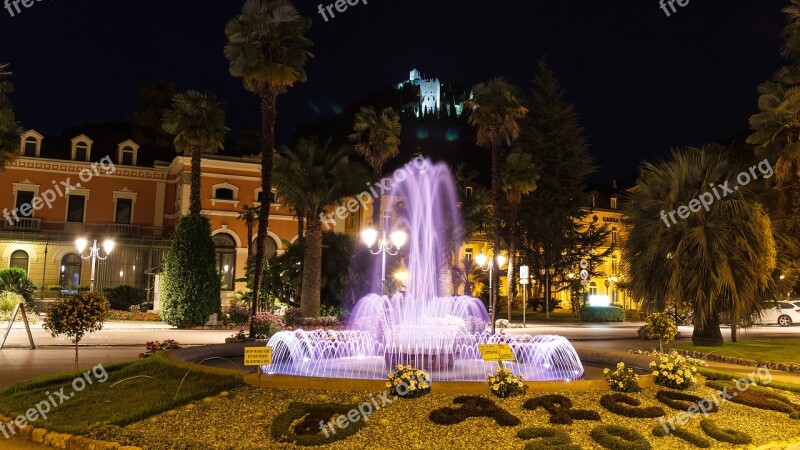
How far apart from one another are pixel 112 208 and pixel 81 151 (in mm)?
4900

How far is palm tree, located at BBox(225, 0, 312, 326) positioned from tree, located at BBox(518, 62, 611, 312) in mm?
28949

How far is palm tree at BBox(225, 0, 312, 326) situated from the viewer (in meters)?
24.7

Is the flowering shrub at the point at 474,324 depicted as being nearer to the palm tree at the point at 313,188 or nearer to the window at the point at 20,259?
the palm tree at the point at 313,188

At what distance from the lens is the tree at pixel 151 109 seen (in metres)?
67.3

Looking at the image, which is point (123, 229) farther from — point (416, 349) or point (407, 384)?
point (407, 384)

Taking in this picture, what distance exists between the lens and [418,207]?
2070 centimetres

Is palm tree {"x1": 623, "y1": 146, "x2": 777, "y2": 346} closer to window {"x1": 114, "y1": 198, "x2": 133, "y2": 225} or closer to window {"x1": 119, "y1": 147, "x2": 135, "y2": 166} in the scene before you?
window {"x1": 114, "y1": 198, "x2": 133, "y2": 225}

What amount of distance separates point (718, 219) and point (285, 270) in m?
19.6

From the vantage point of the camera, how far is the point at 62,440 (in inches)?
316

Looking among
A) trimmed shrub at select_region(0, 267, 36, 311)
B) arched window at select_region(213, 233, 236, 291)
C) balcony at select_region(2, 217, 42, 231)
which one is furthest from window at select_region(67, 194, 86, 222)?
trimmed shrub at select_region(0, 267, 36, 311)

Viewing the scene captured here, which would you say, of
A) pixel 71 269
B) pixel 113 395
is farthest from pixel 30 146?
pixel 113 395

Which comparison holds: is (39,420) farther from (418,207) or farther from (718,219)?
(718,219)

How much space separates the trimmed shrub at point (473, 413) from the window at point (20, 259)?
43616 mm

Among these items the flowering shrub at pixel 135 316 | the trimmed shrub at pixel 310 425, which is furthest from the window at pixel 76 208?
the trimmed shrub at pixel 310 425
